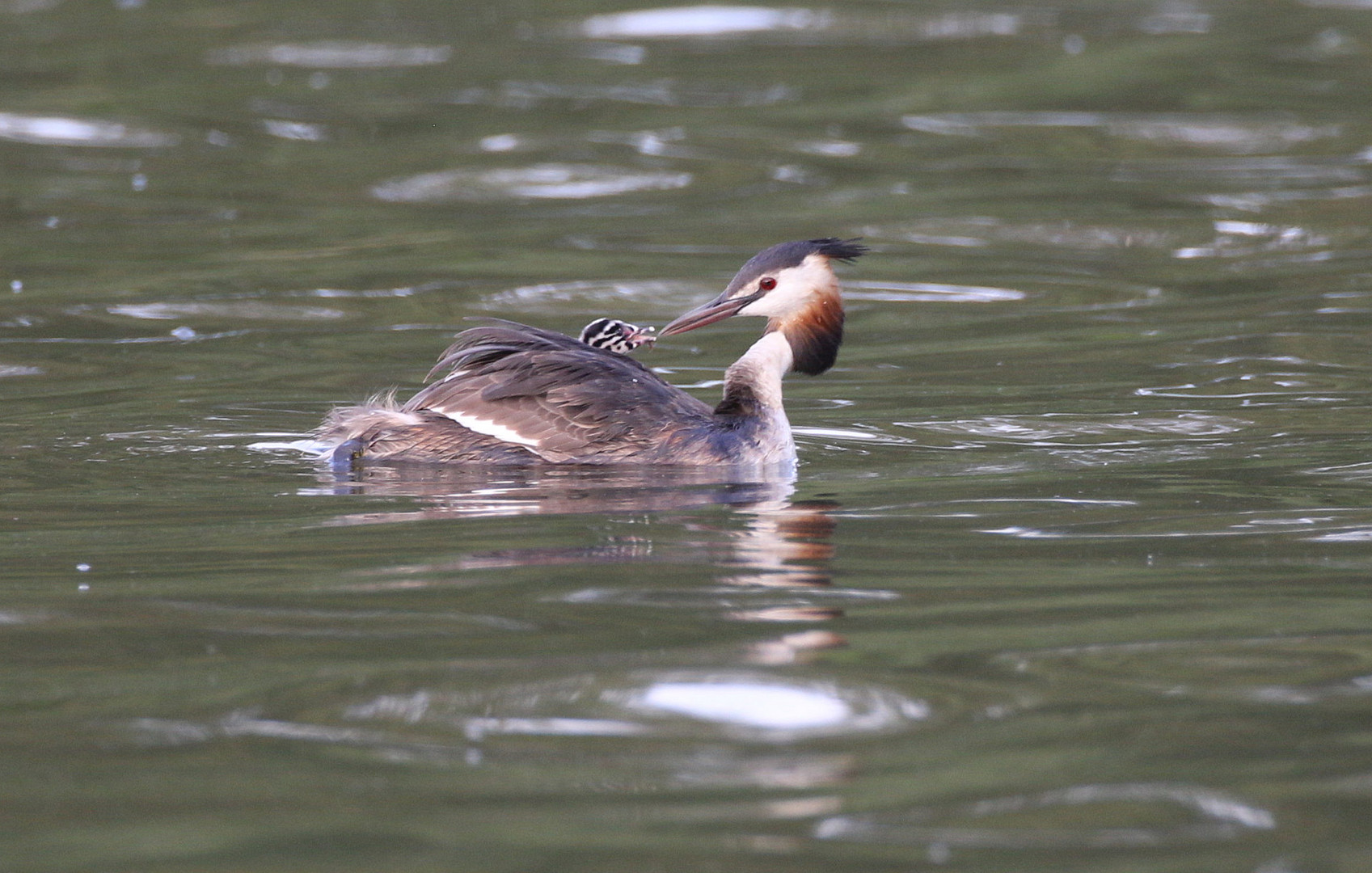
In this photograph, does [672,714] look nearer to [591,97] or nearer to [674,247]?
[674,247]

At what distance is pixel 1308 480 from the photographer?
24.1ft

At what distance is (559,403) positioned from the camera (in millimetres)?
7984

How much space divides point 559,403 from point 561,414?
0.05 m

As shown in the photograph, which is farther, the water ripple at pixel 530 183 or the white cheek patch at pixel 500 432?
the water ripple at pixel 530 183

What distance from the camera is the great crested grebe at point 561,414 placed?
795cm

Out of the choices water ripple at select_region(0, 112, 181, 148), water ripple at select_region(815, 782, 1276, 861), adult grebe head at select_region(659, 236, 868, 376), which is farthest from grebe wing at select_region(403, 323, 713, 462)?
water ripple at select_region(0, 112, 181, 148)

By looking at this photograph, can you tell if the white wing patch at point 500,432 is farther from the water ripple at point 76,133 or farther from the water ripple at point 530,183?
the water ripple at point 76,133

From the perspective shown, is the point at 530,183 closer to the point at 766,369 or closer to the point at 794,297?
the point at 794,297

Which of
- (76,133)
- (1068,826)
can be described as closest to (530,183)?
(76,133)

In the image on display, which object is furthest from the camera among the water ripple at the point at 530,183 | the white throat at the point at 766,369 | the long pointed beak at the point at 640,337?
the water ripple at the point at 530,183

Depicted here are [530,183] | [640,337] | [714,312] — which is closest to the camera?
[714,312]

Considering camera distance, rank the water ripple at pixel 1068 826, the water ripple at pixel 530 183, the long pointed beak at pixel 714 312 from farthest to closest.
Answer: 1. the water ripple at pixel 530 183
2. the long pointed beak at pixel 714 312
3. the water ripple at pixel 1068 826

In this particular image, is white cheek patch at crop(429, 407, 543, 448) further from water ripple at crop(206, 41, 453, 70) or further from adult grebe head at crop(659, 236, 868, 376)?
water ripple at crop(206, 41, 453, 70)

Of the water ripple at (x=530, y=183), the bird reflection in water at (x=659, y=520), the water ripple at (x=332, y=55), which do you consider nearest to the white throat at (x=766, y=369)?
the bird reflection in water at (x=659, y=520)
